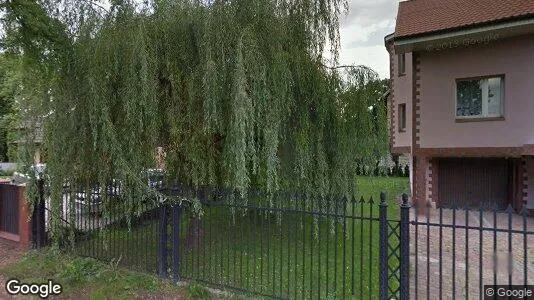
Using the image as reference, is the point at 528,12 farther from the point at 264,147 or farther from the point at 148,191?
the point at 148,191

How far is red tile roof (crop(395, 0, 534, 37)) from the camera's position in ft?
32.7

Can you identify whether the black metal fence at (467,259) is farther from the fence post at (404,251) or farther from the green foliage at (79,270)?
the green foliage at (79,270)

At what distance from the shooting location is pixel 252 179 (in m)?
6.18

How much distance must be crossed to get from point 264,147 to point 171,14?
2322mm

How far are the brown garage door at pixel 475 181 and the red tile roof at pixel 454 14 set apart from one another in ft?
15.8

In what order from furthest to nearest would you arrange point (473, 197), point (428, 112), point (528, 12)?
point (473, 197)
point (428, 112)
point (528, 12)


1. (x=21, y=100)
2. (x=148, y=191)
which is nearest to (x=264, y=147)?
(x=148, y=191)

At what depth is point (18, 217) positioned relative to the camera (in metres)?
7.38

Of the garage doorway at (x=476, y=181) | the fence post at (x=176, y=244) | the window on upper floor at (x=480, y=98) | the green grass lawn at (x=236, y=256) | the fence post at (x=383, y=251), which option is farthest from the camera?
the garage doorway at (x=476, y=181)

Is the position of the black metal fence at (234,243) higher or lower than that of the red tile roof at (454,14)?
lower

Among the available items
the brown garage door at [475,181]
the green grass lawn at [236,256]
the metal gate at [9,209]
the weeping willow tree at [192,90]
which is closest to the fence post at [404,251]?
the green grass lawn at [236,256]

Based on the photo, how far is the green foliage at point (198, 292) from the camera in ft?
16.2

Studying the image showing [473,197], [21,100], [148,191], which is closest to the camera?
[148,191]

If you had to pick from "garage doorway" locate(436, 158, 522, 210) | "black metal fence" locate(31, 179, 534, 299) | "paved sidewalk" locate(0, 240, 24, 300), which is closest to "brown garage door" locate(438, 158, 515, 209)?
"garage doorway" locate(436, 158, 522, 210)
